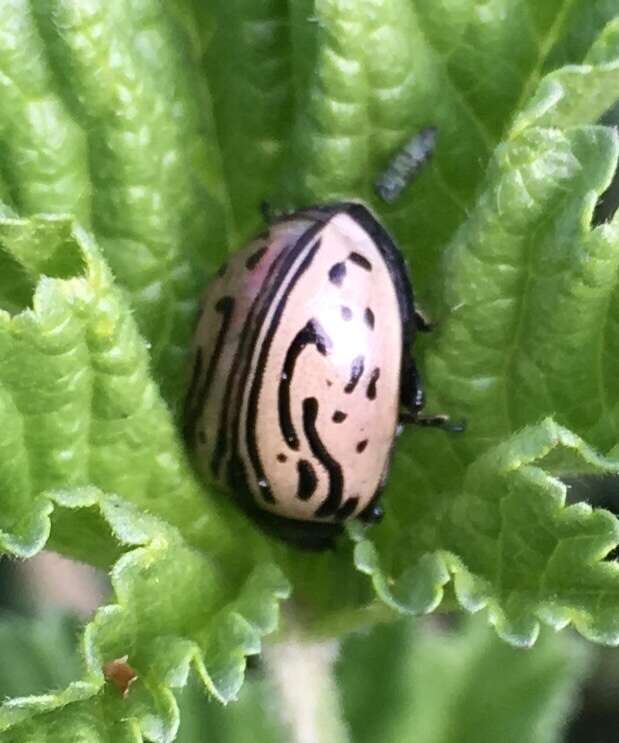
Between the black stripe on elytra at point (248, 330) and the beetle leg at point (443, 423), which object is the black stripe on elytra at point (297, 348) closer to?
the black stripe on elytra at point (248, 330)

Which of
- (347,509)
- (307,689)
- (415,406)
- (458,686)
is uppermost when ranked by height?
(415,406)

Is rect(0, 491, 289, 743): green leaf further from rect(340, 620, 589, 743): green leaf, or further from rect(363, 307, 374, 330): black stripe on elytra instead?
rect(340, 620, 589, 743): green leaf

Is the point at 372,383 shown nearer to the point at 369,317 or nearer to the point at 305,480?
the point at 369,317

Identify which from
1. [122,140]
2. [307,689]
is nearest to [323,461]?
[307,689]

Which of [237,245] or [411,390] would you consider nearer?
[411,390]

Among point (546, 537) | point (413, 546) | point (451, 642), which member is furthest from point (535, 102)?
point (451, 642)

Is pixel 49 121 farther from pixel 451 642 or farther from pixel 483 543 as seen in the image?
pixel 451 642

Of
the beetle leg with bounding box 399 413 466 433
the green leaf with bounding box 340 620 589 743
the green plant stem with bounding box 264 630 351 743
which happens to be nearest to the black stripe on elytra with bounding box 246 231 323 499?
the beetle leg with bounding box 399 413 466 433

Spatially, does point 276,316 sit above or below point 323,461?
above

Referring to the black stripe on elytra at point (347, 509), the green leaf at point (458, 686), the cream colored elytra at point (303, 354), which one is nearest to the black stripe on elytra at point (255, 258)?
the cream colored elytra at point (303, 354)
